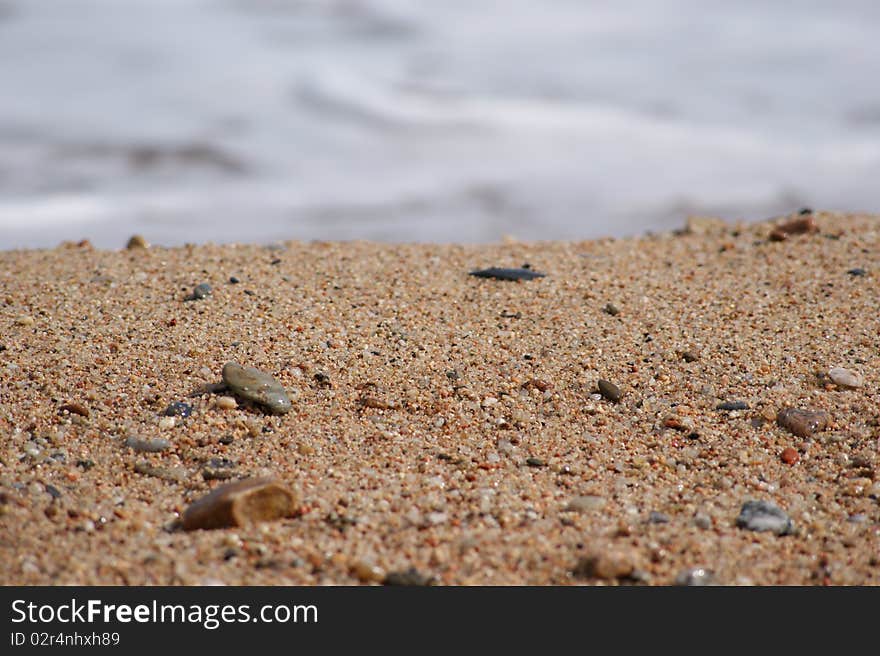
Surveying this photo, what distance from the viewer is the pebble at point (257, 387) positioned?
9.10ft

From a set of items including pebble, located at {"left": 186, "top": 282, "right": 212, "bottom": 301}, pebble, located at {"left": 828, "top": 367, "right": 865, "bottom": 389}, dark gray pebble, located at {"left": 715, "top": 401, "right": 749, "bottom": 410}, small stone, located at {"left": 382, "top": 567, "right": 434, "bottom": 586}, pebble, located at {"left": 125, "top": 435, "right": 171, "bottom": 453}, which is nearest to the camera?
small stone, located at {"left": 382, "top": 567, "right": 434, "bottom": 586}

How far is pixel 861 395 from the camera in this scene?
2977 mm

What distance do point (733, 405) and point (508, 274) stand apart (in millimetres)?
1280

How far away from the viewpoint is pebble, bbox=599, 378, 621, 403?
2959 mm

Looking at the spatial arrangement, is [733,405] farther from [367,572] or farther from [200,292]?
[200,292]

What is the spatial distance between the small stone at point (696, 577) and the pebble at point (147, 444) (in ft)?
4.50

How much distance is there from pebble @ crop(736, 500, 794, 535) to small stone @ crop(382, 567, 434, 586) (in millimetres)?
806

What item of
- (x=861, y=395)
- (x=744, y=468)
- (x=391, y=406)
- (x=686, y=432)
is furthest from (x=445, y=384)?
(x=861, y=395)

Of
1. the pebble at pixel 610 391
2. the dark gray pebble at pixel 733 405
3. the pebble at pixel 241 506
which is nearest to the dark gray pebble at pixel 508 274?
the pebble at pixel 610 391

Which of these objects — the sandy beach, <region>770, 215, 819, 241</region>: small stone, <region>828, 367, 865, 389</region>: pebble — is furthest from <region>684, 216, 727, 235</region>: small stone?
<region>828, 367, 865, 389</region>: pebble

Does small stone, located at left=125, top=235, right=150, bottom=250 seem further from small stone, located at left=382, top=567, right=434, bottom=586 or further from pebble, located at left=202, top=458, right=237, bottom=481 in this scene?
small stone, located at left=382, top=567, right=434, bottom=586

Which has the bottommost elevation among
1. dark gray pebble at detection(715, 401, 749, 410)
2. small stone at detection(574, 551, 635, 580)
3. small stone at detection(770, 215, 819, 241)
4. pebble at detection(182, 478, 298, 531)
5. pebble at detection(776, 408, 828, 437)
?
small stone at detection(574, 551, 635, 580)

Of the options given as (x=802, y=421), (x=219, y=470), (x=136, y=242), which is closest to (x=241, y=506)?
(x=219, y=470)

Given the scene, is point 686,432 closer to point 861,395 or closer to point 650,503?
point 650,503
